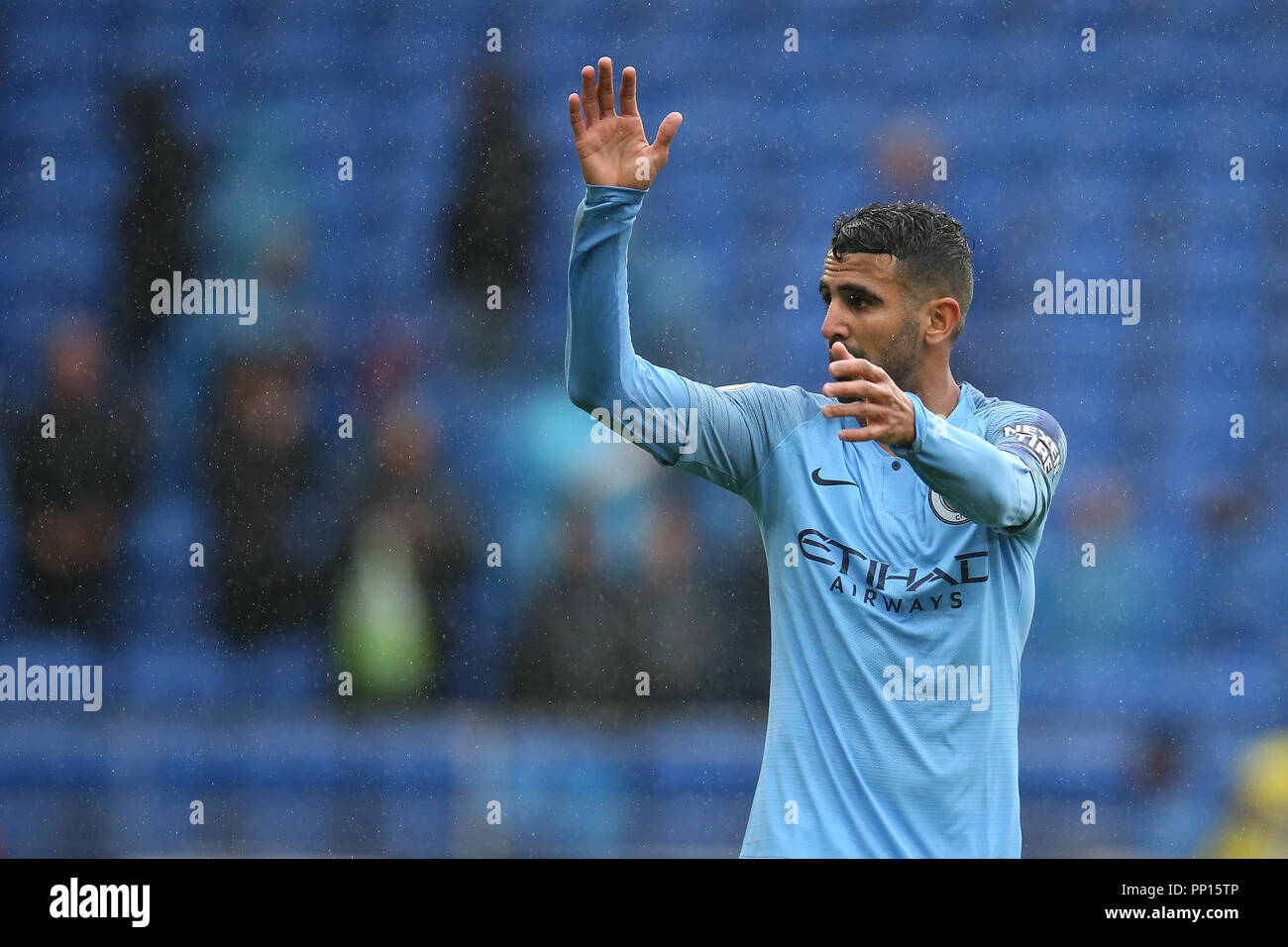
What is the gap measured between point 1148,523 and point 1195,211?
58.5 inches

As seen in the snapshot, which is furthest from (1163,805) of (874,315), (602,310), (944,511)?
(602,310)

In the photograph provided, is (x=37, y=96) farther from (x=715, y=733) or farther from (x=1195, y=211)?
(x=1195, y=211)

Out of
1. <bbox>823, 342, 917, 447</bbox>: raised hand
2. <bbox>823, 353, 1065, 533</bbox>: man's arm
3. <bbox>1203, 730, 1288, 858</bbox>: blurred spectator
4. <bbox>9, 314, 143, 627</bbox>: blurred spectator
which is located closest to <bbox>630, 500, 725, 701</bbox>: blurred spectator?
<bbox>1203, 730, 1288, 858</bbox>: blurred spectator

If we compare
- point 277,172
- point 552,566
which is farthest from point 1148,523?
point 277,172

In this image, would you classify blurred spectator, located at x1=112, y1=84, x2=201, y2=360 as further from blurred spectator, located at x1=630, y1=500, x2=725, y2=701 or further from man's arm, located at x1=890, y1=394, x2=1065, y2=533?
man's arm, located at x1=890, y1=394, x2=1065, y2=533

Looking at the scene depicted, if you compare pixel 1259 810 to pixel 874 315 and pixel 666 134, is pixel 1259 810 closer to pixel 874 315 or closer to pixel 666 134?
pixel 874 315

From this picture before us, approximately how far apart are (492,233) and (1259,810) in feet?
11.9

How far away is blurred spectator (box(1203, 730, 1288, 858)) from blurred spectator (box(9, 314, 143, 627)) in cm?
411

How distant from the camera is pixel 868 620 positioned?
2320 mm

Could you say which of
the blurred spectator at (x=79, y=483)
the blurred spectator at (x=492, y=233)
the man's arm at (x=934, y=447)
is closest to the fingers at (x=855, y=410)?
the man's arm at (x=934, y=447)

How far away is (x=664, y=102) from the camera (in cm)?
651

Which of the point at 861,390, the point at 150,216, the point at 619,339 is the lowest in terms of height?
the point at 861,390

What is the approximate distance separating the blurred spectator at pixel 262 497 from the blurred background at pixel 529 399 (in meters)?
0.02

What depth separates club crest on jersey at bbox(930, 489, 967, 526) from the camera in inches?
94.3
